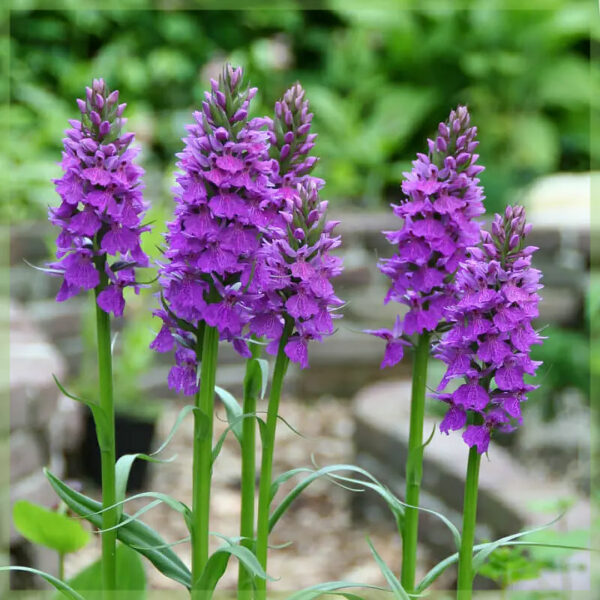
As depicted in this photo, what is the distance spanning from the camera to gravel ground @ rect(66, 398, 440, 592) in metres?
3.30

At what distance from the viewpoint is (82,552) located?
10.9ft

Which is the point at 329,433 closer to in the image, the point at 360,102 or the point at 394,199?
the point at 394,199

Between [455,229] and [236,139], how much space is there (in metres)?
0.32

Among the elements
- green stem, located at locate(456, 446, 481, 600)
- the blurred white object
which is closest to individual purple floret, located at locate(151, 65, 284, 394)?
green stem, located at locate(456, 446, 481, 600)

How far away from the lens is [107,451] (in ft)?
4.60

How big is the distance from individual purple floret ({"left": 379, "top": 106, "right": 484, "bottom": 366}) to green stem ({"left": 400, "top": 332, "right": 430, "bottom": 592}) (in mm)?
52

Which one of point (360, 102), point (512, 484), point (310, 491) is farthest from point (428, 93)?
point (512, 484)

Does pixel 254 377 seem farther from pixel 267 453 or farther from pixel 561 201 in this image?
pixel 561 201

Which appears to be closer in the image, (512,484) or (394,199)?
(512,484)

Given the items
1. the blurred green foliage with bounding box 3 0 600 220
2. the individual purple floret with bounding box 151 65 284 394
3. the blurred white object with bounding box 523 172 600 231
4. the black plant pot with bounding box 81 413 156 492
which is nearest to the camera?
the individual purple floret with bounding box 151 65 284 394

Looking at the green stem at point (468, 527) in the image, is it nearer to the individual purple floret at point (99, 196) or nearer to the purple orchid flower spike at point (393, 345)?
the purple orchid flower spike at point (393, 345)

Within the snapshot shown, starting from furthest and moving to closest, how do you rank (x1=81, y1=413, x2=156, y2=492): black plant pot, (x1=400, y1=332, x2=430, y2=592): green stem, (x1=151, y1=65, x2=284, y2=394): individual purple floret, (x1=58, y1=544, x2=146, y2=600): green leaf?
1. (x1=81, y1=413, x2=156, y2=492): black plant pot
2. (x1=58, y1=544, x2=146, y2=600): green leaf
3. (x1=400, y1=332, x2=430, y2=592): green stem
4. (x1=151, y1=65, x2=284, y2=394): individual purple floret

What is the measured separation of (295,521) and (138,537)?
2346 mm

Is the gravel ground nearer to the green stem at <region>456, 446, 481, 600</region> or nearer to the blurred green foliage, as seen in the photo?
the green stem at <region>456, 446, 481, 600</region>
